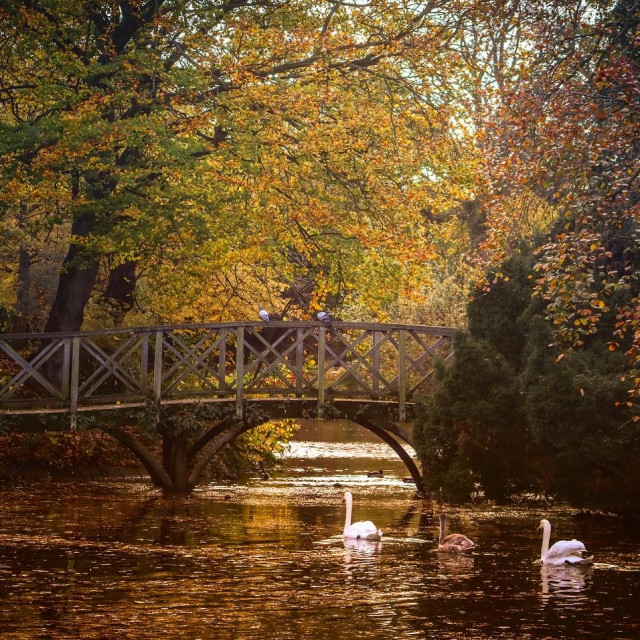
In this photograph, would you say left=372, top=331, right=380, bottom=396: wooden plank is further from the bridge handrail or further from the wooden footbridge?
the bridge handrail

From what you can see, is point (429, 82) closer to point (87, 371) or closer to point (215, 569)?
point (87, 371)

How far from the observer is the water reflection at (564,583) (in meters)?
13.7

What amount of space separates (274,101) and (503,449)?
7849mm

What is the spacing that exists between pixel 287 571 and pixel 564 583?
318cm

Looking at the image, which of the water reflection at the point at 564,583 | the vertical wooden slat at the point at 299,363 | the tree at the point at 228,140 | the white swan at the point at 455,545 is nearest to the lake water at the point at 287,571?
the water reflection at the point at 564,583

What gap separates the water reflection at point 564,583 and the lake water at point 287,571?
2 cm

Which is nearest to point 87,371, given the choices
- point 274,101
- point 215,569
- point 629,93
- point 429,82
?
point 274,101

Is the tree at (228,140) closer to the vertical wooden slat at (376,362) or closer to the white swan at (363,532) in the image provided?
the vertical wooden slat at (376,362)

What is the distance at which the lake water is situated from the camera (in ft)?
38.9

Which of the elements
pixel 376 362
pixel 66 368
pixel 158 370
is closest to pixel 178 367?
pixel 158 370

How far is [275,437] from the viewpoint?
2881 cm

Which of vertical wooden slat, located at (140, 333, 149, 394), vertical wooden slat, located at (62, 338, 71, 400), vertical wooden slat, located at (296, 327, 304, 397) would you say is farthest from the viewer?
vertical wooden slat, located at (296, 327, 304, 397)

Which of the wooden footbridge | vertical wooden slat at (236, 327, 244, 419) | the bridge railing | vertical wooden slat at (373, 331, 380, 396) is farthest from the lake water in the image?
vertical wooden slat at (373, 331, 380, 396)

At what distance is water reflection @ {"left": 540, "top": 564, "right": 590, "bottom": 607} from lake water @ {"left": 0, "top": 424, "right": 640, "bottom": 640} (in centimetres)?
2
